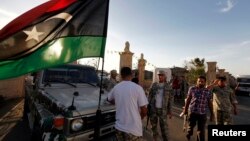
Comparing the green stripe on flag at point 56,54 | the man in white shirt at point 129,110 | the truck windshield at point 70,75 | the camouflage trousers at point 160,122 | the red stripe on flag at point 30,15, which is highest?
the red stripe on flag at point 30,15


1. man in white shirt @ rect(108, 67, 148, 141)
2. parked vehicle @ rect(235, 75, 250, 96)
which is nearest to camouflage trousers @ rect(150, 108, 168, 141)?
man in white shirt @ rect(108, 67, 148, 141)

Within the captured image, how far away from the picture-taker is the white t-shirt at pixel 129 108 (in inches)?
138

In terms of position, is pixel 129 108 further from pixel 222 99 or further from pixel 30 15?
pixel 222 99

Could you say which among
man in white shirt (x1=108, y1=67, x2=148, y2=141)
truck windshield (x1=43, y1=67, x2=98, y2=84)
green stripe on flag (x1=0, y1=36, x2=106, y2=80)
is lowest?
man in white shirt (x1=108, y1=67, x2=148, y2=141)

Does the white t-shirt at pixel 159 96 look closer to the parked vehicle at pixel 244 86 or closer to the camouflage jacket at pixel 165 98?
the camouflage jacket at pixel 165 98

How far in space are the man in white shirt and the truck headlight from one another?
69cm

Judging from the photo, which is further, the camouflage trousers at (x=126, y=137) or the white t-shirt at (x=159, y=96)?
the white t-shirt at (x=159, y=96)

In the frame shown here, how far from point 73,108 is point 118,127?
81cm

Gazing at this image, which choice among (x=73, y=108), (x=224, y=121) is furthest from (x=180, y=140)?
(x=73, y=108)

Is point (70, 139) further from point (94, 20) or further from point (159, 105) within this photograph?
point (159, 105)

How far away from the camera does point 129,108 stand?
352cm

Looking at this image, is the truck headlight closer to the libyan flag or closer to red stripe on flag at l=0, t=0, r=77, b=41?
the libyan flag

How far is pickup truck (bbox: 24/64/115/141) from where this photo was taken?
12.3 ft

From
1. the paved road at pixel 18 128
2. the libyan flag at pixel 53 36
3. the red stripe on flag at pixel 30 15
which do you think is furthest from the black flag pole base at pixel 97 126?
the paved road at pixel 18 128
